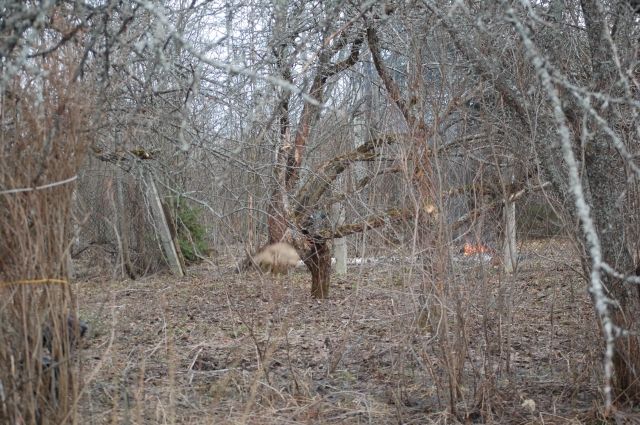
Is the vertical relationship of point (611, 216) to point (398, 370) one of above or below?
above

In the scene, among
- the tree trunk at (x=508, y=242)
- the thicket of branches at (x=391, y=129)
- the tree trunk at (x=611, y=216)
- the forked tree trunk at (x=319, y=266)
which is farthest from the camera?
the forked tree trunk at (x=319, y=266)

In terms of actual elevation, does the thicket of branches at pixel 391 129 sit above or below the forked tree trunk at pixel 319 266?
above

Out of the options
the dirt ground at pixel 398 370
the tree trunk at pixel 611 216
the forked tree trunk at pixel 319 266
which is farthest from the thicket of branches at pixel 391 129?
the forked tree trunk at pixel 319 266

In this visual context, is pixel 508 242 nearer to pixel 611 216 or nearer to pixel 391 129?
pixel 611 216

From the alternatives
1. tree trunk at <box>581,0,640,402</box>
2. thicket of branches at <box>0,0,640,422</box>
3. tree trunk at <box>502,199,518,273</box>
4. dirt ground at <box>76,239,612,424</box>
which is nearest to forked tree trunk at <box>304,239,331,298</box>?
thicket of branches at <box>0,0,640,422</box>

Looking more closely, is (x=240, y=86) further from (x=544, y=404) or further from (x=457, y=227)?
(x=544, y=404)

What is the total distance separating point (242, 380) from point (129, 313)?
401 cm

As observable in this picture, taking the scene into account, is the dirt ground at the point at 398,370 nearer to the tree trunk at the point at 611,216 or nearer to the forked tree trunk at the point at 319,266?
the tree trunk at the point at 611,216

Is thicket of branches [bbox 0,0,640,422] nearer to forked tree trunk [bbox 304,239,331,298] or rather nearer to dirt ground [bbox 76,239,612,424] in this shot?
dirt ground [bbox 76,239,612,424]

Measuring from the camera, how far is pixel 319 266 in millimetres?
10320

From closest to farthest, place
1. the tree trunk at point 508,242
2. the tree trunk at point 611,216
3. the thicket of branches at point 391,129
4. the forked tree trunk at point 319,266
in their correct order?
1. the thicket of branches at point 391,129
2. the tree trunk at point 611,216
3. the tree trunk at point 508,242
4. the forked tree trunk at point 319,266

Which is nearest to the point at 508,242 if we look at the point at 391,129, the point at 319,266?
the point at 391,129

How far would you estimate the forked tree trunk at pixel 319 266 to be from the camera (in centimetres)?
1005

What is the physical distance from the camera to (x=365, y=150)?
8836mm
